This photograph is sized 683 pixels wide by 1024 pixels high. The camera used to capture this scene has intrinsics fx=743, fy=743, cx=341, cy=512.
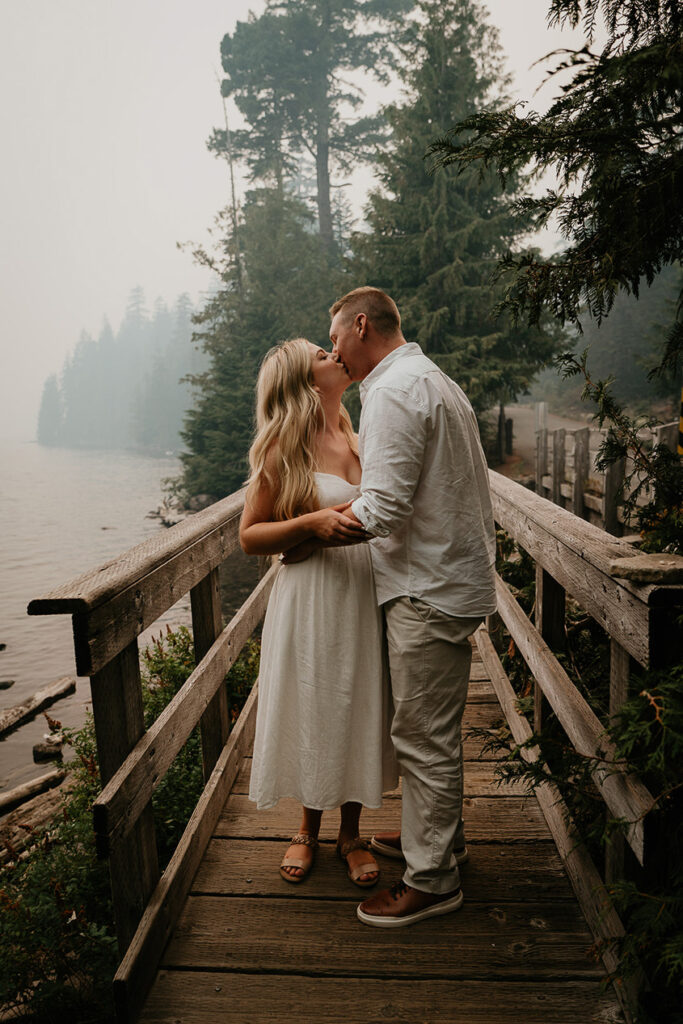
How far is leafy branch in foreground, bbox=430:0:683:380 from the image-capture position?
1.91 meters

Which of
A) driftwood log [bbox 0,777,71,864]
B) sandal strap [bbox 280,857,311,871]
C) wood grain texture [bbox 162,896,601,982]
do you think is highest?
sandal strap [bbox 280,857,311,871]

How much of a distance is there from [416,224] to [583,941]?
2059 cm

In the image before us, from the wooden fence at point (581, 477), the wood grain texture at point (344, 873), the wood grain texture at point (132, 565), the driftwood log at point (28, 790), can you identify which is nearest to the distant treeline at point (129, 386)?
the wooden fence at point (581, 477)

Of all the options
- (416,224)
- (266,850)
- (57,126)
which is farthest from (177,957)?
(57,126)

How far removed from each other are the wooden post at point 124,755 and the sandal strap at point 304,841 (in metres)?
0.66

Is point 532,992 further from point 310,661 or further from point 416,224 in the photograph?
point 416,224

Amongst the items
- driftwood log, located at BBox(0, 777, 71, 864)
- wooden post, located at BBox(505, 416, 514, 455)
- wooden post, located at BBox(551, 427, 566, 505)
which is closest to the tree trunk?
wooden post, located at BBox(505, 416, 514, 455)

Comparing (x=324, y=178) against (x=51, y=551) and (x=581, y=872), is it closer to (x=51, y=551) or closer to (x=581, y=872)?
(x=51, y=551)

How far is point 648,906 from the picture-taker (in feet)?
5.40

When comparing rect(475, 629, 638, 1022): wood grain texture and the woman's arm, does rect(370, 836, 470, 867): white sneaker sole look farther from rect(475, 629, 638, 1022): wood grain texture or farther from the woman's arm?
the woman's arm

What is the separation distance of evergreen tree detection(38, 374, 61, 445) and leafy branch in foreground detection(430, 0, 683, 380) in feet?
370

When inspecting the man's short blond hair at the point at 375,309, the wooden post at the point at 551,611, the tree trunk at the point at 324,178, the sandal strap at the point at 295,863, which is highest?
the tree trunk at the point at 324,178

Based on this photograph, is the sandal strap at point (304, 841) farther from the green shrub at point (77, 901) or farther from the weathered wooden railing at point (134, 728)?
the green shrub at point (77, 901)

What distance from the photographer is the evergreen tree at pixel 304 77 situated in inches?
1350
